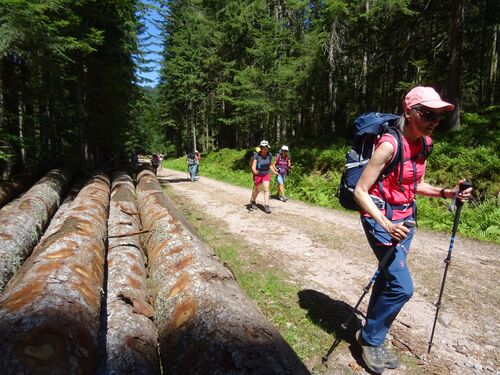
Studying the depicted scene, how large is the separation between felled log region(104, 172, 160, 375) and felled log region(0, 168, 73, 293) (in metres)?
1.15

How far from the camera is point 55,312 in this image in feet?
7.91

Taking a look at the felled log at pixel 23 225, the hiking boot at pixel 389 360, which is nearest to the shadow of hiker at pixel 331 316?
the hiking boot at pixel 389 360

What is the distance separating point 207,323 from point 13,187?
9.08 m

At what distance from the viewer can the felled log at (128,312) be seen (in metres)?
2.58

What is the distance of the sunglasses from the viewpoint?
8.65 feet

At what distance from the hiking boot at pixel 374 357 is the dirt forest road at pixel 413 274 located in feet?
0.52

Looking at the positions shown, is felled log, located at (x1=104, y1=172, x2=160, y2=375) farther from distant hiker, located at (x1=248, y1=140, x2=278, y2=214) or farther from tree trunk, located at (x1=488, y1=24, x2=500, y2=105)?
tree trunk, located at (x1=488, y1=24, x2=500, y2=105)

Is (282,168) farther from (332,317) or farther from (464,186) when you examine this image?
(464,186)

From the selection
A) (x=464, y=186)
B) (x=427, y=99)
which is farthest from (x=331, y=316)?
(x=427, y=99)

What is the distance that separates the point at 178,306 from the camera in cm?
315

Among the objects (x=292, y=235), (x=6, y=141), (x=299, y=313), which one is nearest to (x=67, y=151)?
(x=6, y=141)

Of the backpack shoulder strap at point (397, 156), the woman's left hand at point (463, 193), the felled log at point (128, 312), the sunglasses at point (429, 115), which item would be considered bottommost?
the felled log at point (128, 312)

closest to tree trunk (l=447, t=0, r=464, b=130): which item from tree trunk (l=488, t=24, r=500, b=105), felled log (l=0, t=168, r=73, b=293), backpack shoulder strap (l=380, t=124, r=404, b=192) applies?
backpack shoulder strap (l=380, t=124, r=404, b=192)

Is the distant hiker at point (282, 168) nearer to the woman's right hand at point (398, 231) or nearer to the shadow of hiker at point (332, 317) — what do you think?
the shadow of hiker at point (332, 317)
